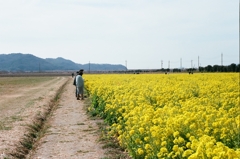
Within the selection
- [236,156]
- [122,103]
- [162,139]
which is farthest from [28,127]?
[236,156]

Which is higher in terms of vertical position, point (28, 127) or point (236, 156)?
point (236, 156)

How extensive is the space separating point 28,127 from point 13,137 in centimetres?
174

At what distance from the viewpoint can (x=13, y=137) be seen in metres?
11.4

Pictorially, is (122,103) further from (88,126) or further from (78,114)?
(78,114)

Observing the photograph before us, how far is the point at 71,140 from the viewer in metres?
11.4

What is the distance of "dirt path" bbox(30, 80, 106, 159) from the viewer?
9742 mm

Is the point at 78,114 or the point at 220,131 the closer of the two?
the point at 220,131

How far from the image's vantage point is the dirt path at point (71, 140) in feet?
32.0

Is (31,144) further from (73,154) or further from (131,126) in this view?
(131,126)

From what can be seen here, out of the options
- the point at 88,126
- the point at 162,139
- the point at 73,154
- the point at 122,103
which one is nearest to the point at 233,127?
the point at 162,139

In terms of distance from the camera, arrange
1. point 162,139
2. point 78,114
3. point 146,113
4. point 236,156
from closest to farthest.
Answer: point 236,156 < point 162,139 < point 146,113 < point 78,114

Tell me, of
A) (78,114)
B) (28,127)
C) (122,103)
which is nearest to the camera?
(122,103)

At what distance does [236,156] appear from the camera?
14.4 ft

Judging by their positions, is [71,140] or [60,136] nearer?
[71,140]
